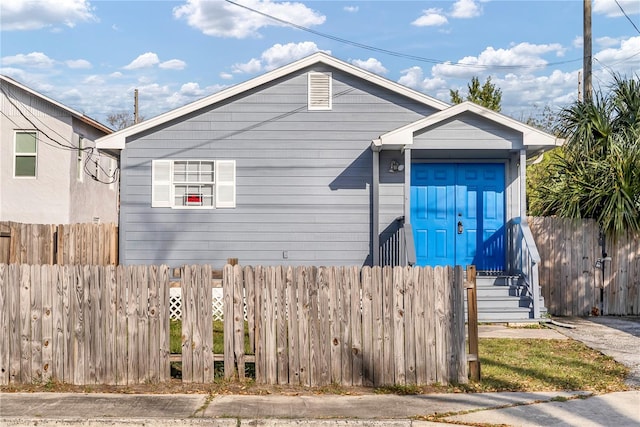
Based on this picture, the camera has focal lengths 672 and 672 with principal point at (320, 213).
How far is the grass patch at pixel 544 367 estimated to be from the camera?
7281mm

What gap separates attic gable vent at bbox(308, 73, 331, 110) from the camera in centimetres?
1345

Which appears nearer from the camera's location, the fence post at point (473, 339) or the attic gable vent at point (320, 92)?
the fence post at point (473, 339)

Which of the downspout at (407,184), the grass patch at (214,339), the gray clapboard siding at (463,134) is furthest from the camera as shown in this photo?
the downspout at (407,184)

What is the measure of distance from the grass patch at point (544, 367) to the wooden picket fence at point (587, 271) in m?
3.32

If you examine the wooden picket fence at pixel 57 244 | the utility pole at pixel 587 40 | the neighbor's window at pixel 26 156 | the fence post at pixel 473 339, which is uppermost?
the utility pole at pixel 587 40

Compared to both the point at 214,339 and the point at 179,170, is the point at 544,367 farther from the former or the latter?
the point at 179,170

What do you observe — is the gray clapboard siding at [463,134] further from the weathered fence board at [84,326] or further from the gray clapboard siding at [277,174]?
the weathered fence board at [84,326]

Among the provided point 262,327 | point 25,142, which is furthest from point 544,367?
point 25,142

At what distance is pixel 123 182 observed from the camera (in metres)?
13.4

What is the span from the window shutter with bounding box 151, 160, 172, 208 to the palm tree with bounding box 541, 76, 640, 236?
782cm

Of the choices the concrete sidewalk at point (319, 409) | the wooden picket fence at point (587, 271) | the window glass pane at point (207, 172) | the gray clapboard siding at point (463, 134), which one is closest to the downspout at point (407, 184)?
the gray clapboard siding at point (463, 134)

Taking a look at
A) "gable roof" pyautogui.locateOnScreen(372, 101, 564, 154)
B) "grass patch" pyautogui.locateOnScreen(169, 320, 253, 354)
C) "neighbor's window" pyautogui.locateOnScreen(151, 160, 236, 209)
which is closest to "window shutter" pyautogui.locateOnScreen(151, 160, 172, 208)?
"neighbor's window" pyautogui.locateOnScreen(151, 160, 236, 209)

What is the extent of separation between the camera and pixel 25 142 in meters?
20.7

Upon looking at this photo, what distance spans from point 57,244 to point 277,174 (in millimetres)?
4999
